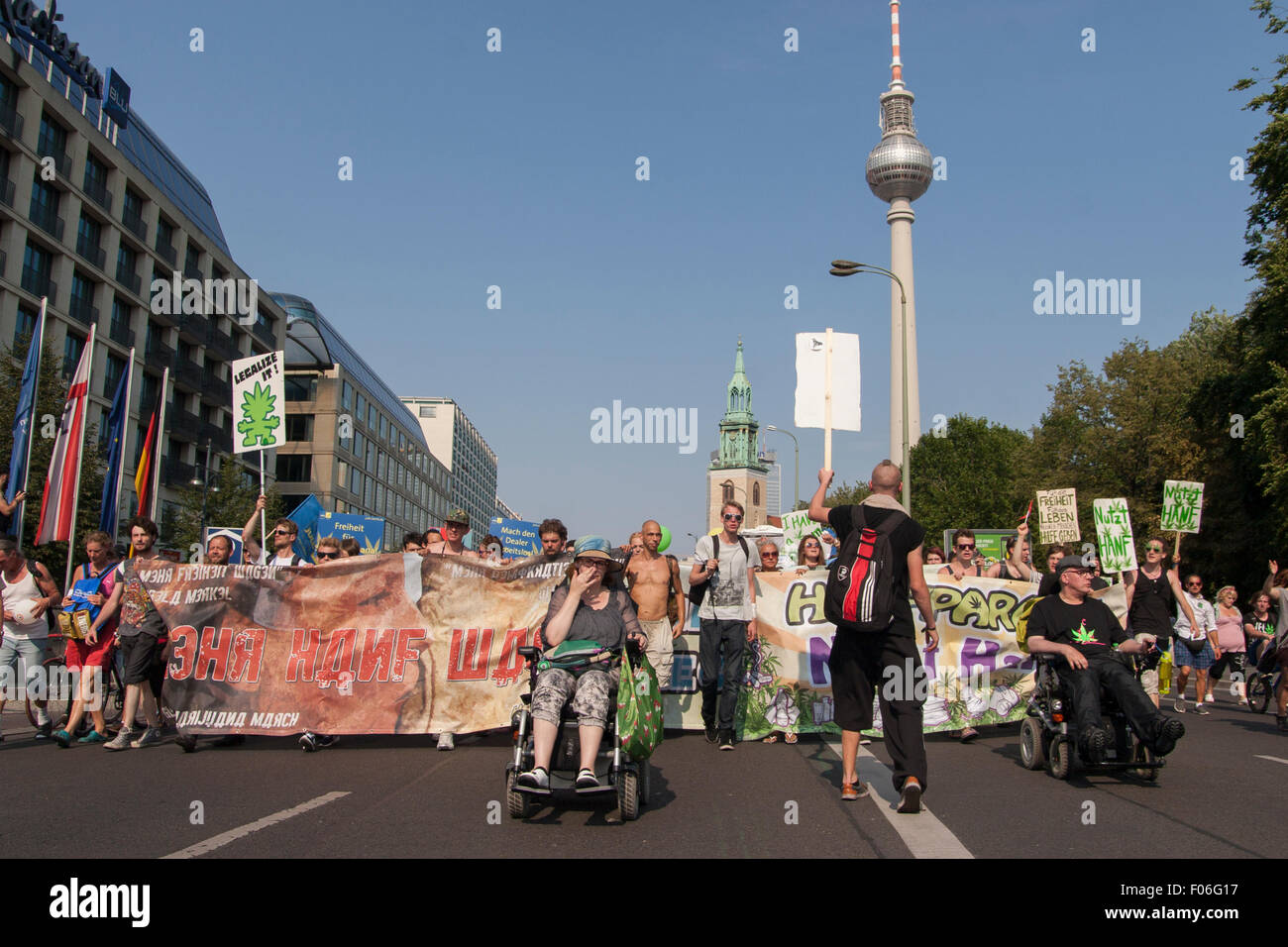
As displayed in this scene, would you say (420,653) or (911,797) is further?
(420,653)

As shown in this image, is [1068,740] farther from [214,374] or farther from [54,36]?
[214,374]

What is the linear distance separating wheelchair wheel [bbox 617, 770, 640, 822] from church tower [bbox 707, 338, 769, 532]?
519 ft

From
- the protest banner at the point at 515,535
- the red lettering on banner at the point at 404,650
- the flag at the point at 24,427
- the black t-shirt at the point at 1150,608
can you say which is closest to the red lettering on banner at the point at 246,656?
the red lettering on banner at the point at 404,650

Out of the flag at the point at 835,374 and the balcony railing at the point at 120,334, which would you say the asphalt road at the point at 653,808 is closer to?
the flag at the point at 835,374

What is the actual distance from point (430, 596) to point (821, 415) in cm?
495

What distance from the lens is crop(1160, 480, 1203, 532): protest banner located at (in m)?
17.1

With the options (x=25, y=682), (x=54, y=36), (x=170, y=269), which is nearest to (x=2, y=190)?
(x=54, y=36)

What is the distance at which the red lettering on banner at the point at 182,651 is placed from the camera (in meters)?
8.88

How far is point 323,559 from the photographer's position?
32.7 ft

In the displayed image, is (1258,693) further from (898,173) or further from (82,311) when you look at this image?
(898,173)

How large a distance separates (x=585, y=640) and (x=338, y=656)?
369cm

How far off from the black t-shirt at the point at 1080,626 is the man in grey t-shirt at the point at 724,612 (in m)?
2.35

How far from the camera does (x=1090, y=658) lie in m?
7.13

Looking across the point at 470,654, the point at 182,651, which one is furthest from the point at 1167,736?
the point at 182,651
